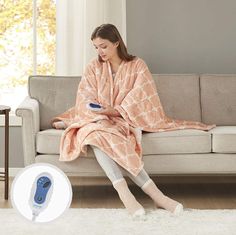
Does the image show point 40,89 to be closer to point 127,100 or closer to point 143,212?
point 127,100

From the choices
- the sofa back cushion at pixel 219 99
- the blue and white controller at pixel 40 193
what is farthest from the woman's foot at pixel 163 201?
the blue and white controller at pixel 40 193

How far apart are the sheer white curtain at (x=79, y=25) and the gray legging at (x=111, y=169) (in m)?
1.30

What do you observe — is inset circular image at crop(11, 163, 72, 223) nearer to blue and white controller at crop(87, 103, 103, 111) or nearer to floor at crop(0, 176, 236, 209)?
floor at crop(0, 176, 236, 209)

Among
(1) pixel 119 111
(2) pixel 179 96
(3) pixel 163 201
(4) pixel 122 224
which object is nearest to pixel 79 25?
(2) pixel 179 96

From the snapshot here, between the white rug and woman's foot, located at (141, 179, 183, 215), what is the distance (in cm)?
4

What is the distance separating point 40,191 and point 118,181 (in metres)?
1.09

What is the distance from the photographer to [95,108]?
163 inches

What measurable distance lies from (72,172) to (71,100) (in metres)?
0.75

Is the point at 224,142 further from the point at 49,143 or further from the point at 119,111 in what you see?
the point at 49,143

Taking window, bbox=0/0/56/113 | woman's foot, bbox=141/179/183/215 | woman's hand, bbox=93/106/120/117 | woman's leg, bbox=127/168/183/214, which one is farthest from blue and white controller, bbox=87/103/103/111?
window, bbox=0/0/56/113

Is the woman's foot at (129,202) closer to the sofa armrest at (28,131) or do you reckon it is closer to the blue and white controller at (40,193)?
the sofa armrest at (28,131)

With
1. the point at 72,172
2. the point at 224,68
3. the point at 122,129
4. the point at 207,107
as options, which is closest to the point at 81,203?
the point at 72,172

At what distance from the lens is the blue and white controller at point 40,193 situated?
2.78m

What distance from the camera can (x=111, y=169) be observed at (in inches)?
152
